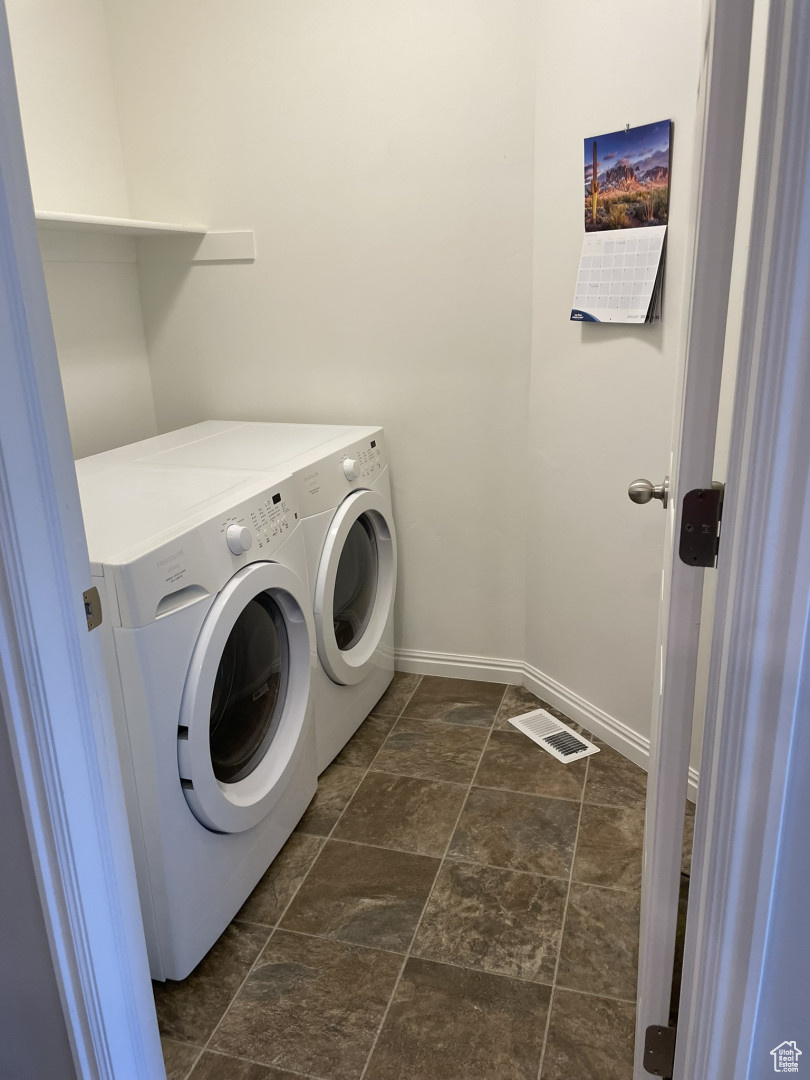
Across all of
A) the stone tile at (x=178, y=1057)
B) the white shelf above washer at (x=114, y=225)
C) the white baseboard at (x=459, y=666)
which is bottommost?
the stone tile at (x=178, y=1057)

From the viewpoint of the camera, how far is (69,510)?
961 millimetres

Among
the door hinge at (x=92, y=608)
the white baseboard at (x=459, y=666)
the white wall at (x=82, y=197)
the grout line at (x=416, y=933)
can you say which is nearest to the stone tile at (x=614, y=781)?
the grout line at (x=416, y=933)

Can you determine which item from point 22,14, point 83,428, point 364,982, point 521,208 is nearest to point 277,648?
point 364,982

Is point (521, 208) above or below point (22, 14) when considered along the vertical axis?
below

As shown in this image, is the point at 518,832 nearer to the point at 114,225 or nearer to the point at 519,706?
the point at 519,706

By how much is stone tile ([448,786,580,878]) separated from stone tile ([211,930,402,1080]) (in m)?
0.39

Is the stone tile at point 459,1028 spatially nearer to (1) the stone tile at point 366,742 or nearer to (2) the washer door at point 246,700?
(2) the washer door at point 246,700

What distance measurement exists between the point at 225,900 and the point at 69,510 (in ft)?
3.60

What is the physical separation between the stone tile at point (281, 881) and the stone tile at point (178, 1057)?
1.02 ft

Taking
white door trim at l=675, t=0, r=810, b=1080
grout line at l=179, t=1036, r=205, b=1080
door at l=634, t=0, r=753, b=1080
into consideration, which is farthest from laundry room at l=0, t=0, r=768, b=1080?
white door trim at l=675, t=0, r=810, b=1080

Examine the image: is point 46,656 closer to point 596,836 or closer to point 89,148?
point 596,836

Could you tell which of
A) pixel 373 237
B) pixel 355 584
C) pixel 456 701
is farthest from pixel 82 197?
pixel 456 701

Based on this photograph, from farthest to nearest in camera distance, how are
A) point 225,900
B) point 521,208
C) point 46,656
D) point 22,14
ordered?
point 521,208, point 22,14, point 225,900, point 46,656

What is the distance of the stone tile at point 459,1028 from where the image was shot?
4.66 feet
